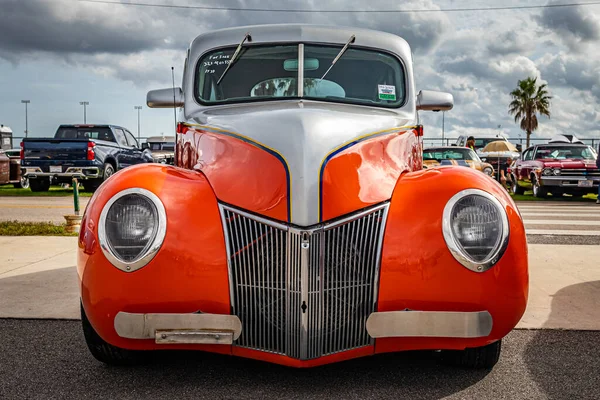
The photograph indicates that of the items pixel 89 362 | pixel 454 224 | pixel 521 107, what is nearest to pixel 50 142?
pixel 89 362

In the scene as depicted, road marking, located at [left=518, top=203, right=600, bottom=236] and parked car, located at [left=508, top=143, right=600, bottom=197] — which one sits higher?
parked car, located at [left=508, top=143, right=600, bottom=197]

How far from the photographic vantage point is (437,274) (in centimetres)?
296

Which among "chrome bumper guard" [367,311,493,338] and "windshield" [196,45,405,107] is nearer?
"chrome bumper guard" [367,311,493,338]

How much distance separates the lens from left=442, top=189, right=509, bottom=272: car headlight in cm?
296

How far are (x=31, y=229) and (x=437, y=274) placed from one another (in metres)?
7.62

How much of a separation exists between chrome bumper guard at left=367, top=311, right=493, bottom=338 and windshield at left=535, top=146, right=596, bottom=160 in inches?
677

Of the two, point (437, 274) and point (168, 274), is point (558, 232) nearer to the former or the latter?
point (437, 274)

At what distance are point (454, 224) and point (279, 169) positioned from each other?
850 mm

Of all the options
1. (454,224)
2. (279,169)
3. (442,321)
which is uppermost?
(279,169)

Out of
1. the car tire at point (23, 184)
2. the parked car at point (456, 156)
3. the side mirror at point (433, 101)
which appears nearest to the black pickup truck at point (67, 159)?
the car tire at point (23, 184)

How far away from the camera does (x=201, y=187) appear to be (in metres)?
3.19

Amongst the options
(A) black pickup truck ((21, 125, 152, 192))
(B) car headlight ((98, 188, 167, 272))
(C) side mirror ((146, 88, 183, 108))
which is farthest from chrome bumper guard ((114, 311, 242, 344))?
(A) black pickup truck ((21, 125, 152, 192))

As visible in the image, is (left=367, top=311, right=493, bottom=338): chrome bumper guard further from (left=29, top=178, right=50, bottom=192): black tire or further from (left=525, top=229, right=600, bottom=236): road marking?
(left=29, top=178, right=50, bottom=192): black tire

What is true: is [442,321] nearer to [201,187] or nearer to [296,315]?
[296,315]
